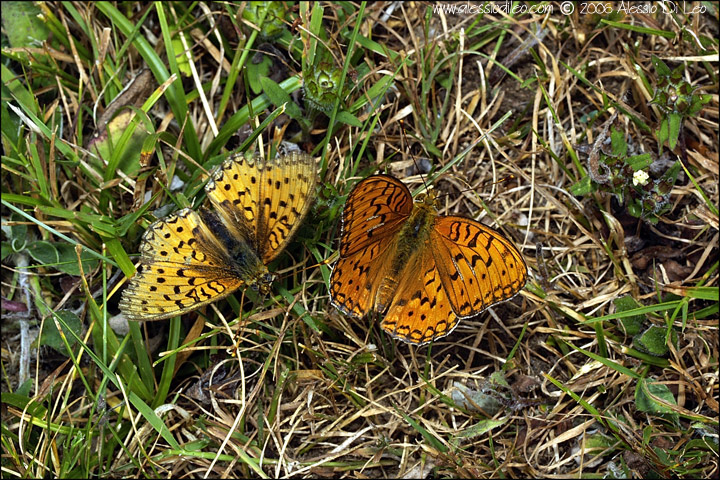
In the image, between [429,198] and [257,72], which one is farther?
[257,72]

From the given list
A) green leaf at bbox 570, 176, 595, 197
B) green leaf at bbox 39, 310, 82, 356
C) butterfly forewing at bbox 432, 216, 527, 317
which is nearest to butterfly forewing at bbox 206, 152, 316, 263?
butterfly forewing at bbox 432, 216, 527, 317

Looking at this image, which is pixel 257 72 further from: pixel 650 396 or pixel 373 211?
pixel 650 396

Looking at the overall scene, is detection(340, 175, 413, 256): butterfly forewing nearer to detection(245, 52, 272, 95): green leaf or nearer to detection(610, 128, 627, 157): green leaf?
detection(245, 52, 272, 95): green leaf

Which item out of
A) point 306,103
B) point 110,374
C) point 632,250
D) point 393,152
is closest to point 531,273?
point 632,250

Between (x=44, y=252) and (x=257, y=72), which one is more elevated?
(x=257, y=72)

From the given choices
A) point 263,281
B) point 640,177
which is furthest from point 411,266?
point 640,177

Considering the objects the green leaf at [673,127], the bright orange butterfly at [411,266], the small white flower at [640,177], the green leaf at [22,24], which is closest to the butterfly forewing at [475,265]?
the bright orange butterfly at [411,266]
